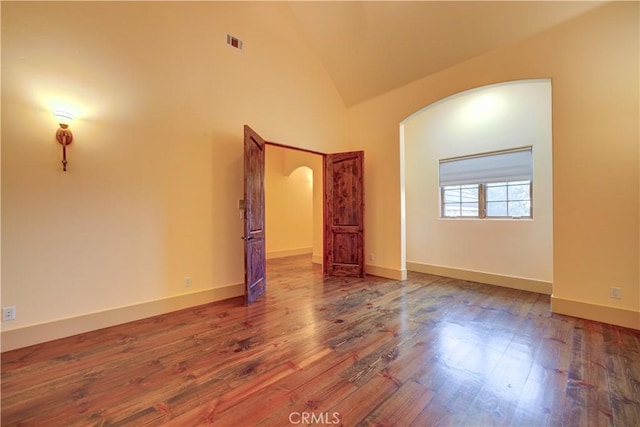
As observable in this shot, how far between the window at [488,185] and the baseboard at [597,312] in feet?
4.98

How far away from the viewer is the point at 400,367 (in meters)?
1.92

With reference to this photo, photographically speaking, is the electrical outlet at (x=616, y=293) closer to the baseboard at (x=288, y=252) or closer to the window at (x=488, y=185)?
the window at (x=488, y=185)

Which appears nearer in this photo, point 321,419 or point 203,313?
point 321,419

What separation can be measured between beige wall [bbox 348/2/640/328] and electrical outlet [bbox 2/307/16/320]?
219 inches

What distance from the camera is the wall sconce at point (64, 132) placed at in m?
2.39

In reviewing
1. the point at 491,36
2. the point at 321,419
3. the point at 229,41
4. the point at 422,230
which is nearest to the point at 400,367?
the point at 321,419

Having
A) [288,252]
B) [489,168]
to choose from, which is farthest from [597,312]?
[288,252]

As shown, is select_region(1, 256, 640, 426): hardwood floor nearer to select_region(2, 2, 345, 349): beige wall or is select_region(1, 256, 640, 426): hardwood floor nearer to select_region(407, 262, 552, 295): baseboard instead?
select_region(2, 2, 345, 349): beige wall

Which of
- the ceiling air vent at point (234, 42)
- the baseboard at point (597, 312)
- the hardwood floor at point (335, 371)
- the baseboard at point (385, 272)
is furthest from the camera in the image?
the baseboard at point (385, 272)

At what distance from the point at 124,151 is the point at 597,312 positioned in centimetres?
545

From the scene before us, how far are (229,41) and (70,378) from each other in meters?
4.10

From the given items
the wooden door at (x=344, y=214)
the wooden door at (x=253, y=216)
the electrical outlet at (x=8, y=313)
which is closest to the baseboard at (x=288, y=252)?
the wooden door at (x=344, y=214)

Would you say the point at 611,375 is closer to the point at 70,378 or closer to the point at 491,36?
the point at 491,36

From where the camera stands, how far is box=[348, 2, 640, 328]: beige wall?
2.52 metres
